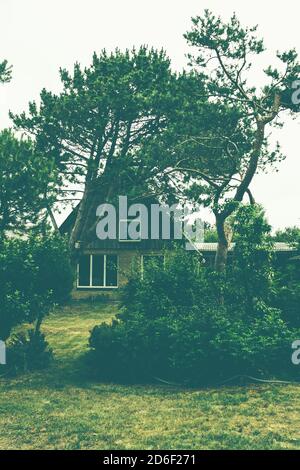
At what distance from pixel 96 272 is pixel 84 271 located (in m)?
0.89

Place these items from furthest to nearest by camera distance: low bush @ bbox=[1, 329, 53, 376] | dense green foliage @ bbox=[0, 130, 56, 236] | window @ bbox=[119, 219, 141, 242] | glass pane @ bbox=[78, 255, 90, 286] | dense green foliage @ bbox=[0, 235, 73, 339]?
glass pane @ bbox=[78, 255, 90, 286], window @ bbox=[119, 219, 141, 242], dense green foliage @ bbox=[0, 130, 56, 236], low bush @ bbox=[1, 329, 53, 376], dense green foliage @ bbox=[0, 235, 73, 339]

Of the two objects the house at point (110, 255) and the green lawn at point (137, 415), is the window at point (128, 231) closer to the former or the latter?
the house at point (110, 255)

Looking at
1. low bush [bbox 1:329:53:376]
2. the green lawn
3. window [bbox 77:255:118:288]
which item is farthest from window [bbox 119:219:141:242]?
the green lawn

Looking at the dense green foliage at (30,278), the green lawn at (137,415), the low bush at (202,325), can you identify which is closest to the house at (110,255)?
the low bush at (202,325)

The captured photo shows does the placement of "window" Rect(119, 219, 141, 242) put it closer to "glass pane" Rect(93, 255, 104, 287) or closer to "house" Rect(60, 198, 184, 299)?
"house" Rect(60, 198, 184, 299)

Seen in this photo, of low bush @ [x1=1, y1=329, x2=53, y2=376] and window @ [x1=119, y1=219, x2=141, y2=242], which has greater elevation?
window @ [x1=119, y1=219, x2=141, y2=242]

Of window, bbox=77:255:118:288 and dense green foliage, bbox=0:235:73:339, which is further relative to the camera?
window, bbox=77:255:118:288

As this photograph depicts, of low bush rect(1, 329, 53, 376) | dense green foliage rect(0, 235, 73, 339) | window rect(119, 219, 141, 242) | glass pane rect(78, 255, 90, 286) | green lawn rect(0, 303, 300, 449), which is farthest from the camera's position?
glass pane rect(78, 255, 90, 286)

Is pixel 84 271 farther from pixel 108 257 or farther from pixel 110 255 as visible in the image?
pixel 110 255

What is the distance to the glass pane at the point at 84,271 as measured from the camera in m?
32.2

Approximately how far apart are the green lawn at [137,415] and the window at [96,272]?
16.8m

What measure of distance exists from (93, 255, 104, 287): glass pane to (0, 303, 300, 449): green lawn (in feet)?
55.3

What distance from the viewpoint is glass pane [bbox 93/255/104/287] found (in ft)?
105

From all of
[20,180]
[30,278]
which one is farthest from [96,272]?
[30,278]
